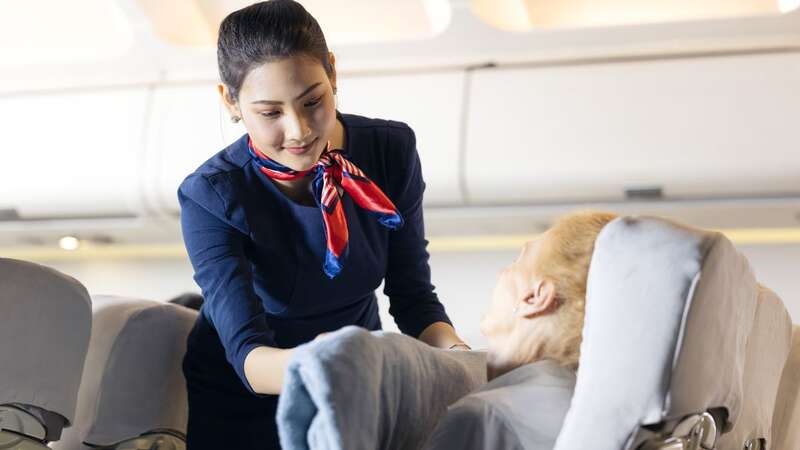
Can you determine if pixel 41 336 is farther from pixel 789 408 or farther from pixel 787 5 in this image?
pixel 787 5

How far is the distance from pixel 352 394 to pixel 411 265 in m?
0.79

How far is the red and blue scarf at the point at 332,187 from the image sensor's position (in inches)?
67.4

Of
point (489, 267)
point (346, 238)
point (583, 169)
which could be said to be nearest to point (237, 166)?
point (346, 238)

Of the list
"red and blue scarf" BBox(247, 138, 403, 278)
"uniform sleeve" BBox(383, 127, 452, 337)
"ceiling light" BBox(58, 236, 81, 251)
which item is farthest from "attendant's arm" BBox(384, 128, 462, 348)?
"ceiling light" BBox(58, 236, 81, 251)

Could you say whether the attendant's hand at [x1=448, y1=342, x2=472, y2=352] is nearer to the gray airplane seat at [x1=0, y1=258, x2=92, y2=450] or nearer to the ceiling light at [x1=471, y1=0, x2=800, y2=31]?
the gray airplane seat at [x1=0, y1=258, x2=92, y2=450]

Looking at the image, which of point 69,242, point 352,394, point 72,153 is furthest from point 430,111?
point 352,394

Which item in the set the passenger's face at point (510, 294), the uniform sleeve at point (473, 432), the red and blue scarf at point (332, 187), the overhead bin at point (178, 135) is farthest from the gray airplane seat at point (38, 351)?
the overhead bin at point (178, 135)

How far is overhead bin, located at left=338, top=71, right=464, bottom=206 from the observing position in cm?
335

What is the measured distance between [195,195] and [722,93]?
180 cm

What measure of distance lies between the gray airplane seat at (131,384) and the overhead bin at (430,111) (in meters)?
1.38

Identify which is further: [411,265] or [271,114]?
[411,265]

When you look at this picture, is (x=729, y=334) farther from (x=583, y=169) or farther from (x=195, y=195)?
(x=583, y=169)

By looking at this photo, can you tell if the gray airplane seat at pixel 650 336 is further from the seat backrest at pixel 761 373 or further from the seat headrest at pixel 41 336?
the seat headrest at pixel 41 336

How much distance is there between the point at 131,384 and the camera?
201 centimetres
